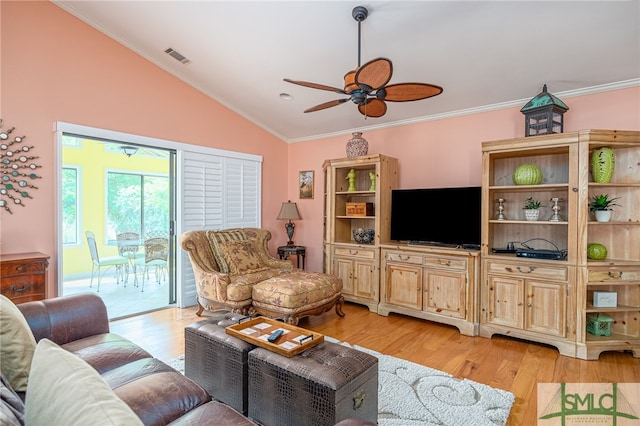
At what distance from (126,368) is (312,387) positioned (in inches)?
38.5

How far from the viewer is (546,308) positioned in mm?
3125

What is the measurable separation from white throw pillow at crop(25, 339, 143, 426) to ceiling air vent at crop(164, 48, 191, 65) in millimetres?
3782

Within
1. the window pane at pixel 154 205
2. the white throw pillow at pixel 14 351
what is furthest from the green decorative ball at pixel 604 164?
the window pane at pixel 154 205

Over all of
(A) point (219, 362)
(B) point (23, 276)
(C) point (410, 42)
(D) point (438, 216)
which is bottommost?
(A) point (219, 362)

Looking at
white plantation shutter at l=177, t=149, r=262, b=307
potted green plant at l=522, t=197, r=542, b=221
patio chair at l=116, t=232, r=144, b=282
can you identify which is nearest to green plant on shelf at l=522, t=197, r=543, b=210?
potted green plant at l=522, t=197, r=542, b=221

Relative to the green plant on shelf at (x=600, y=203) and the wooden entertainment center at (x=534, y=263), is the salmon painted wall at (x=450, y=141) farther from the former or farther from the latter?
the green plant on shelf at (x=600, y=203)

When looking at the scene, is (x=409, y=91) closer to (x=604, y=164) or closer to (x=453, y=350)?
(x=604, y=164)

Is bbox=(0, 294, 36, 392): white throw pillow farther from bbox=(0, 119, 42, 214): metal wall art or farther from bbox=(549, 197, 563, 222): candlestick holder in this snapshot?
bbox=(549, 197, 563, 222): candlestick holder

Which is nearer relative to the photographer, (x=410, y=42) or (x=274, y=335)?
(x=274, y=335)

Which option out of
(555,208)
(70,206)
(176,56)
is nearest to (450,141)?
(555,208)

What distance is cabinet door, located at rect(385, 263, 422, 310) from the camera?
12.7ft

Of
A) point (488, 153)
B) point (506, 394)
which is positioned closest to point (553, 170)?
point (488, 153)

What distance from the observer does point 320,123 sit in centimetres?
Answer: 500

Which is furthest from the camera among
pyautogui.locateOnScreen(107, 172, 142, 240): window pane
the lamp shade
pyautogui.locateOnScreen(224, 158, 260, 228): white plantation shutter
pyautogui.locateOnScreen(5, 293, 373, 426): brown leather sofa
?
pyautogui.locateOnScreen(107, 172, 142, 240): window pane
